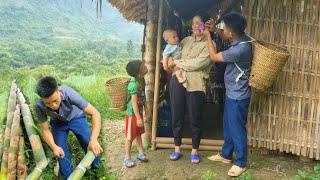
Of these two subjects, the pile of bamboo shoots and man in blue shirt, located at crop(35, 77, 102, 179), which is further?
man in blue shirt, located at crop(35, 77, 102, 179)

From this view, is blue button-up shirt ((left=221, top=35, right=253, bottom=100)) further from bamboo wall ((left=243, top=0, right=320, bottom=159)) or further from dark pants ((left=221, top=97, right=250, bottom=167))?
bamboo wall ((left=243, top=0, right=320, bottom=159))

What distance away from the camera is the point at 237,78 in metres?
5.20

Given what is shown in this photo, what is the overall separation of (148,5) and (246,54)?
1.71m

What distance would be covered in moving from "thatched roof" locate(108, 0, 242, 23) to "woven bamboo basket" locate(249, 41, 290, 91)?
1.91 metres

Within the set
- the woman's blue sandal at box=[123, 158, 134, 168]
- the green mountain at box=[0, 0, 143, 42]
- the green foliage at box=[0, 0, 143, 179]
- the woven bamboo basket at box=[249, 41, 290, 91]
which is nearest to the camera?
the woven bamboo basket at box=[249, 41, 290, 91]

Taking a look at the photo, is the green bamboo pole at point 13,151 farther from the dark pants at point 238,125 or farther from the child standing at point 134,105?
the dark pants at point 238,125

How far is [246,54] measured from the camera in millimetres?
5113

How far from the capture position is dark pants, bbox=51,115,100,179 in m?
4.93

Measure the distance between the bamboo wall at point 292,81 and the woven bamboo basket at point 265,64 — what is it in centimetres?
52

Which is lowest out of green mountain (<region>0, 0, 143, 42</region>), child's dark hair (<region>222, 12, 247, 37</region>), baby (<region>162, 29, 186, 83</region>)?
baby (<region>162, 29, 186, 83</region>)

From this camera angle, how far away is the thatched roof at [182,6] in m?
6.81

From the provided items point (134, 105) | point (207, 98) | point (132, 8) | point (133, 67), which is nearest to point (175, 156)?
point (134, 105)

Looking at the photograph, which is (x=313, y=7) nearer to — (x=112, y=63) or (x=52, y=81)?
(x=52, y=81)

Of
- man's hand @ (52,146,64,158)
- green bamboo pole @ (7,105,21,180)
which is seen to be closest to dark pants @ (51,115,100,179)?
man's hand @ (52,146,64,158)
